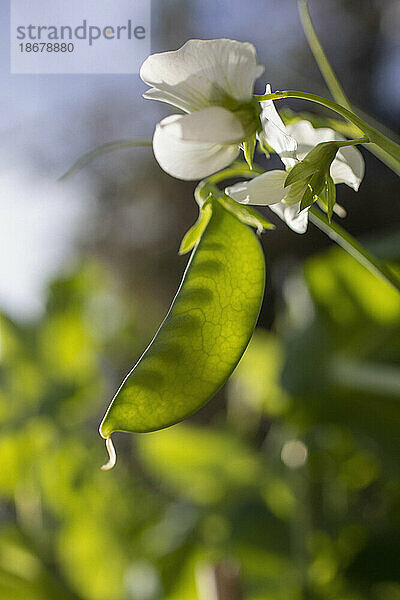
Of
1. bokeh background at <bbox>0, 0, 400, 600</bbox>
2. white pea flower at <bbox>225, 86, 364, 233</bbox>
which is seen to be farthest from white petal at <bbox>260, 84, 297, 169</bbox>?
bokeh background at <bbox>0, 0, 400, 600</bbox>

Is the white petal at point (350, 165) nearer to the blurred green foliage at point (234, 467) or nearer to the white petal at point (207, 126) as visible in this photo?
the white petal at point (207, 126)

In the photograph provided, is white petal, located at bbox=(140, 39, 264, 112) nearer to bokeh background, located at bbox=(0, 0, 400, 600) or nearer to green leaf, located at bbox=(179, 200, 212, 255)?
green leaf, located at bbox=(179, 200, 212, 255)

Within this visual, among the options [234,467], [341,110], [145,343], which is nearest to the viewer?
[341,110]

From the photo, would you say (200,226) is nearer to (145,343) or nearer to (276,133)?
(276,133)

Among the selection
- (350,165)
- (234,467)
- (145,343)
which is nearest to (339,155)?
(350,165)

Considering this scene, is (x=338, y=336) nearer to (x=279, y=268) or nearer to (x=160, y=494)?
(x=279, y=268)

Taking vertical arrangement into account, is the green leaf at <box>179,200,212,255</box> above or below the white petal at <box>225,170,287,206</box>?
below

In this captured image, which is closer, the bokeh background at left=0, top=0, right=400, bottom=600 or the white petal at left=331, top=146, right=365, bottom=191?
the white petal at left=331, top=146, right=365, bottom=191

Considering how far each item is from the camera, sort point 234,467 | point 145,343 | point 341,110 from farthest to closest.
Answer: point 145,343 < point 234,467 < point 341,110

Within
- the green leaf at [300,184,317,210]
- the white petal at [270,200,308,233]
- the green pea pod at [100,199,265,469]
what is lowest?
the green pea pod at [100,199,265,469]
